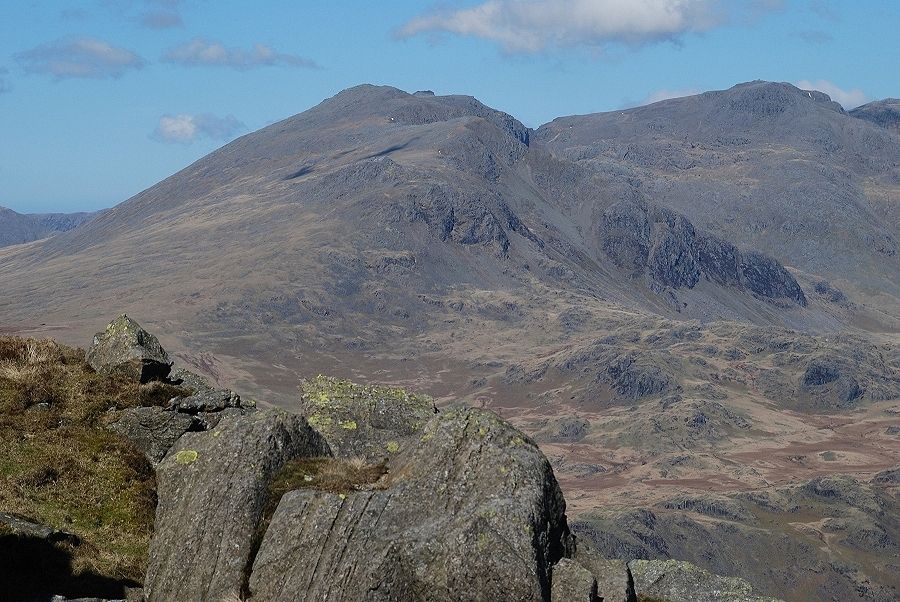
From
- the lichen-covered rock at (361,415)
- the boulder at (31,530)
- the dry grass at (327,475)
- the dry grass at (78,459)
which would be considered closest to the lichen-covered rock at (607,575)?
the dry grass at (327,475)

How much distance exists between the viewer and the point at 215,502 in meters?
19.2

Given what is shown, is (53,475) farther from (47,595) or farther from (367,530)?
(367,530)

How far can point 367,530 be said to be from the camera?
18000 millimetres

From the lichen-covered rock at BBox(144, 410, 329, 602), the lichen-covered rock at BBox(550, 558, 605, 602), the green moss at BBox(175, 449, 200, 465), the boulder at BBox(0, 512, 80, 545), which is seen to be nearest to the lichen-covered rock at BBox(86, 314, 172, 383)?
the lichen-covered rock at BBox(144, 410, 329, 602)

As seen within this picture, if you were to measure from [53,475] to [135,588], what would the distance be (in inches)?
204

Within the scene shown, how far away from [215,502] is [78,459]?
5.96 metres

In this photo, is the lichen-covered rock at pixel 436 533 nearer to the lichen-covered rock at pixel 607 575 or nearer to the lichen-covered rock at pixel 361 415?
the lichen-covered rock at pixel 607 575

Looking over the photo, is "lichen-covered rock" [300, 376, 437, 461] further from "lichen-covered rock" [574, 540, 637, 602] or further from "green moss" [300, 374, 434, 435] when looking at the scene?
"lichen-covered rock" [574, 540, 637, 602]

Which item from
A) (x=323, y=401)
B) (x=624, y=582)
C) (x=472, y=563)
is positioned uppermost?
(x=323, y=401)

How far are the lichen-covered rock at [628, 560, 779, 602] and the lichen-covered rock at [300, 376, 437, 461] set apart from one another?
6753mm

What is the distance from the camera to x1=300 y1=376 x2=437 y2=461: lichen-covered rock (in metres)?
24.6

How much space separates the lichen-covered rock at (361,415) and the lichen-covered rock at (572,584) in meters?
6.72

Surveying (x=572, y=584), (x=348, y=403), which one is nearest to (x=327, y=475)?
(x=348, y=403)

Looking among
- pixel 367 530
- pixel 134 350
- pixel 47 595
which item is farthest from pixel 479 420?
pixel 134 350
